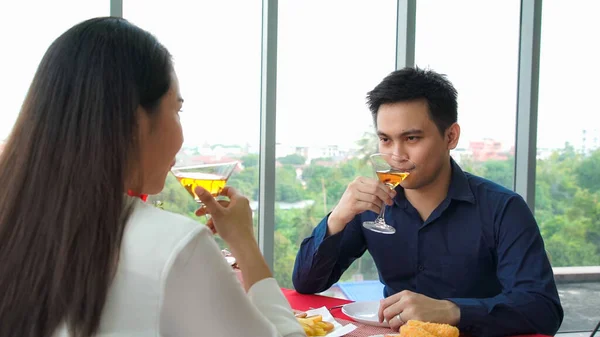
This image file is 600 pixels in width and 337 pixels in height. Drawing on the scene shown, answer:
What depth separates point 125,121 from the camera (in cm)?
95

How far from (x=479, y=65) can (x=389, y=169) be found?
A: 218 cm

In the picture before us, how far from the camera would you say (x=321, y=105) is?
3.61 metres

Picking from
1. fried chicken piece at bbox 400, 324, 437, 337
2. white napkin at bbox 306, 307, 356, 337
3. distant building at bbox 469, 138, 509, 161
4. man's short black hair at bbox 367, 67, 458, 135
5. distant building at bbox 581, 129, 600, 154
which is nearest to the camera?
fried chicken piece at bbox 400, 324, 437, 337

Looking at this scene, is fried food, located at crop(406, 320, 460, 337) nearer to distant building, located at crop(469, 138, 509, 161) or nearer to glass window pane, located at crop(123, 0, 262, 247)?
glass window pane, located at crop(123, 0, 262, 247)

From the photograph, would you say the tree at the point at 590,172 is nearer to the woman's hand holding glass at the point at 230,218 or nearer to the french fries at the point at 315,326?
the french fries at the point at 315,326

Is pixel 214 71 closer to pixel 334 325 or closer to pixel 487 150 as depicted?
pixel 487 150

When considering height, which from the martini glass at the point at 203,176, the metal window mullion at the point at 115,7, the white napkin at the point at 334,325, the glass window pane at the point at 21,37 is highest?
the metal window mullion at the point at 115,7

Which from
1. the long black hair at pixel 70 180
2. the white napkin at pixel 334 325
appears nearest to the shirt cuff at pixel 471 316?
the white napkin at pixel 334 325

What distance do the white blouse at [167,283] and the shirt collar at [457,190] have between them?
133 centimetres

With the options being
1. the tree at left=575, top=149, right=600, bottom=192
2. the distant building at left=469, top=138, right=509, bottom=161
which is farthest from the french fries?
the tree at left=575, top=149, right=600, bottom=192

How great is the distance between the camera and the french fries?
1.46 metres

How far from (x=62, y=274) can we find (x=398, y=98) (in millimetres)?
1579

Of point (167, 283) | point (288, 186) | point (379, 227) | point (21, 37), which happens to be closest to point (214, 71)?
point (288, 186)

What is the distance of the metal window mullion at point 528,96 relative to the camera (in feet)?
13.0
